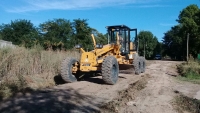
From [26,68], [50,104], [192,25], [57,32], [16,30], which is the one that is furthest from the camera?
[192,25]

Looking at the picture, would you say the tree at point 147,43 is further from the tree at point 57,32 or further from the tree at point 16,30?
the tree at point 57,32

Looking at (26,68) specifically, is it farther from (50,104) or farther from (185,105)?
(185,105)

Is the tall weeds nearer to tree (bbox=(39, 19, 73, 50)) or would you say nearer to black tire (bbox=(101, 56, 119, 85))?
black tire (bbox=(101, 56, 119, 85))

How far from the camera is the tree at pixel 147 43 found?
269ft

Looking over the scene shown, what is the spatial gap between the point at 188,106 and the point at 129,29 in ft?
27.4

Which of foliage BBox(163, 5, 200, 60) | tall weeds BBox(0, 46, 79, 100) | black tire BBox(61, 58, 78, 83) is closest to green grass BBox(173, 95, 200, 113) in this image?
black tire BBox(61, 58, 78, 83)

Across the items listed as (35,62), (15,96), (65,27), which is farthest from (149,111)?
(65,27)

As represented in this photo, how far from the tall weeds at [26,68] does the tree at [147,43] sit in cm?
6925

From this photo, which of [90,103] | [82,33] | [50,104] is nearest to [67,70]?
[90,103]

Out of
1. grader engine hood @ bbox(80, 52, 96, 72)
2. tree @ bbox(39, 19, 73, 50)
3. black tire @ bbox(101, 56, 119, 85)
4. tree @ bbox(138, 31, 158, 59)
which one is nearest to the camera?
black tire @ bbox(101, 56, 119, 85)

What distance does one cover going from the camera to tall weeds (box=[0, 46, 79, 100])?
9.64 meters

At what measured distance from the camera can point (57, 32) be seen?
1303 inches

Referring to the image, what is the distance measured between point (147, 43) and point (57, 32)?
2205 inches

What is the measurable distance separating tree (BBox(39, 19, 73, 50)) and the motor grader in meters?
17.1
